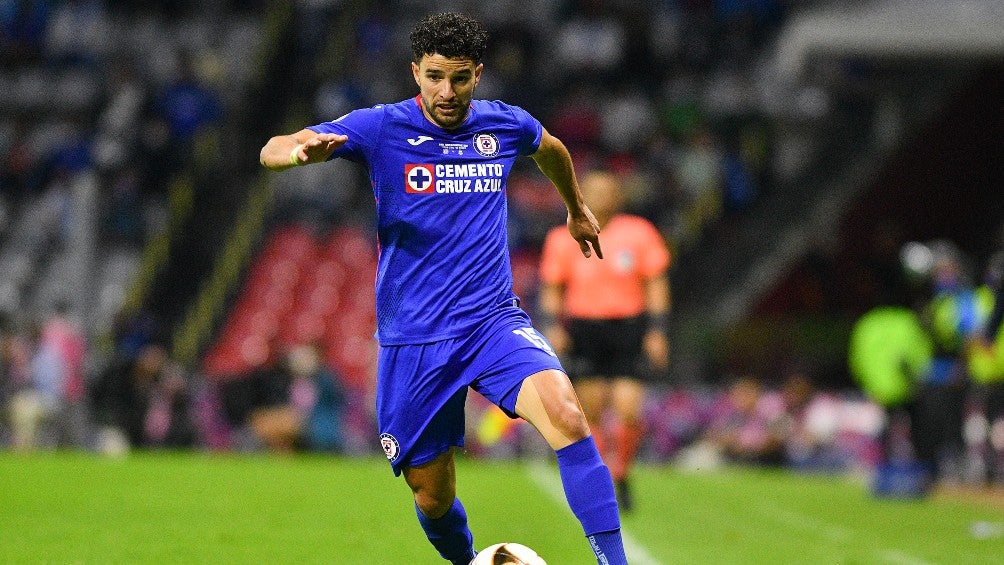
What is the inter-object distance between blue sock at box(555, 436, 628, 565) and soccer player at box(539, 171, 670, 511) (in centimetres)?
626

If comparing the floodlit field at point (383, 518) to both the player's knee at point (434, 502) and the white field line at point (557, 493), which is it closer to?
the white field line at point (557, 493)

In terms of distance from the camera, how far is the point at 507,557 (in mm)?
6504

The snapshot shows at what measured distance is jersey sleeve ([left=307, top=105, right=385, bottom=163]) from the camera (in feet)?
20.8

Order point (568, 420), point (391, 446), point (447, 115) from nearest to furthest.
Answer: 1. point (568, 420)
2. point (447, 115)
3. point (391, 446)

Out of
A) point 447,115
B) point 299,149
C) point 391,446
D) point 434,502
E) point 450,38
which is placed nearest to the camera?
point 299,149

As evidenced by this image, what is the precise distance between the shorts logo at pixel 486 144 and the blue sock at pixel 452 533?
5.25 ft

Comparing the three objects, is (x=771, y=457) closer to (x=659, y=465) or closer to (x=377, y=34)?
(x=659, y=465)

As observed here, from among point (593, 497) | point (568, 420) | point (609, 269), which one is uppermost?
point (568, 420)

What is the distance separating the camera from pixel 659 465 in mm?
21672

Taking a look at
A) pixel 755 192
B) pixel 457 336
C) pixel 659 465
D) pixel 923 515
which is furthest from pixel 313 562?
pixel 755 192

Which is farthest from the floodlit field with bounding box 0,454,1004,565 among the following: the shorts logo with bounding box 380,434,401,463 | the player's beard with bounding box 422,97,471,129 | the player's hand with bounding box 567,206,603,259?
the player's beard with bounding box 422,97,471,129

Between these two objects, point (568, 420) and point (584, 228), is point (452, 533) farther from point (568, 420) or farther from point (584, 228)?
point (584, 228)

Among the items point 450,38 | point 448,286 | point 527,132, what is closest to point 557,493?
point 527,132

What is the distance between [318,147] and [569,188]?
1648 mm
